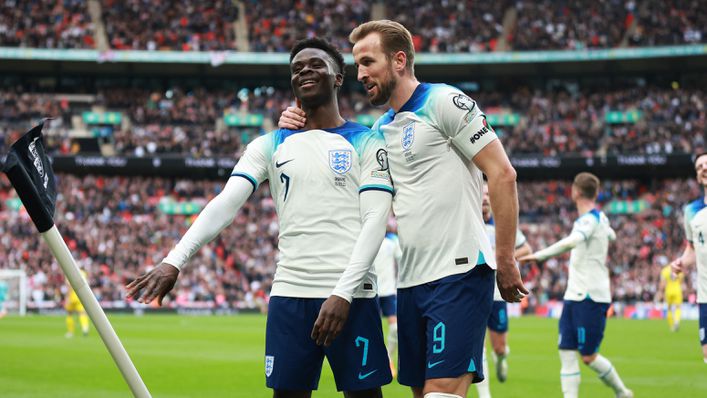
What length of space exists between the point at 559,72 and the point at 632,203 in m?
9.57

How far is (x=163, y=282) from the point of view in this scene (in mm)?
4645

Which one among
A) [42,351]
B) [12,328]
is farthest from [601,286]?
[12,328]

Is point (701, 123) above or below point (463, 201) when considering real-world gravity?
above

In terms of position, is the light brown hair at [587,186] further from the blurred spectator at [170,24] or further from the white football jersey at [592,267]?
the blurred spectator at [170,24]

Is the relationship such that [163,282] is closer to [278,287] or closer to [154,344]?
[278,287]

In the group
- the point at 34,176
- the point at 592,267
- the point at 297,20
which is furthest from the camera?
the point at 297,20

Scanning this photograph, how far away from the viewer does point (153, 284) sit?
181 inches

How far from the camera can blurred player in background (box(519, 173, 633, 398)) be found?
1053 cm

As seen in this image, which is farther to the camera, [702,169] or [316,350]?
[702,169]

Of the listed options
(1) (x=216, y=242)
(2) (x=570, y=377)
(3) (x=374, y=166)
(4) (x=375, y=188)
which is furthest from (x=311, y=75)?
(1) (x=216, y=242)

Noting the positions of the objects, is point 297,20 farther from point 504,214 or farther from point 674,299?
point 504,214

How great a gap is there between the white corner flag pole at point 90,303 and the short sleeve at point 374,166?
Answer: 5.30ft

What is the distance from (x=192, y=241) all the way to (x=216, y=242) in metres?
41.0

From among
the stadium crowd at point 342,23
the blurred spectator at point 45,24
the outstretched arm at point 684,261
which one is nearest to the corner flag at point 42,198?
the outstretched arm at point 684,261
